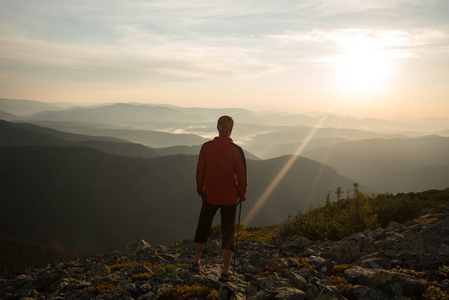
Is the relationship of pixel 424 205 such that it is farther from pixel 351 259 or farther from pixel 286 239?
pixel 351 259

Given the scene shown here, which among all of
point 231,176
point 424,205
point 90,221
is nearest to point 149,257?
point 231,176

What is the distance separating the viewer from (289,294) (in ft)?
15.6

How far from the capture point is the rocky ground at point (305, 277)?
4.86m

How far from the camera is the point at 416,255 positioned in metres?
6.53

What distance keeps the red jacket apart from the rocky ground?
1.78m

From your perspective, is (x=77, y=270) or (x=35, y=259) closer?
(x=77, y=270)

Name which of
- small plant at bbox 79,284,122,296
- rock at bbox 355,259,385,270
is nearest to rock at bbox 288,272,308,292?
rock at bbox 355,259,385,270

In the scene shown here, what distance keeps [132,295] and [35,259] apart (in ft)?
590

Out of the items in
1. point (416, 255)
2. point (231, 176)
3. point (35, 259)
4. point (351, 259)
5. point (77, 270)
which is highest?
point (231, 176)

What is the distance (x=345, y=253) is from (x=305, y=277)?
2.10 meters

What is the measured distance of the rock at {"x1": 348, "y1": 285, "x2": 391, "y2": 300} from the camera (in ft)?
15.1

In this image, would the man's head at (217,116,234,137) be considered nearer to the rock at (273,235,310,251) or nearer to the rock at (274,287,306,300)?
the rock at (274,287,306,300)

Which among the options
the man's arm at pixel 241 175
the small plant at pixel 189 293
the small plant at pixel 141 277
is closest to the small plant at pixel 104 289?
the small plant at pixel 141 277

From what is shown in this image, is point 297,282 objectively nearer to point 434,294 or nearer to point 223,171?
point 434,294
